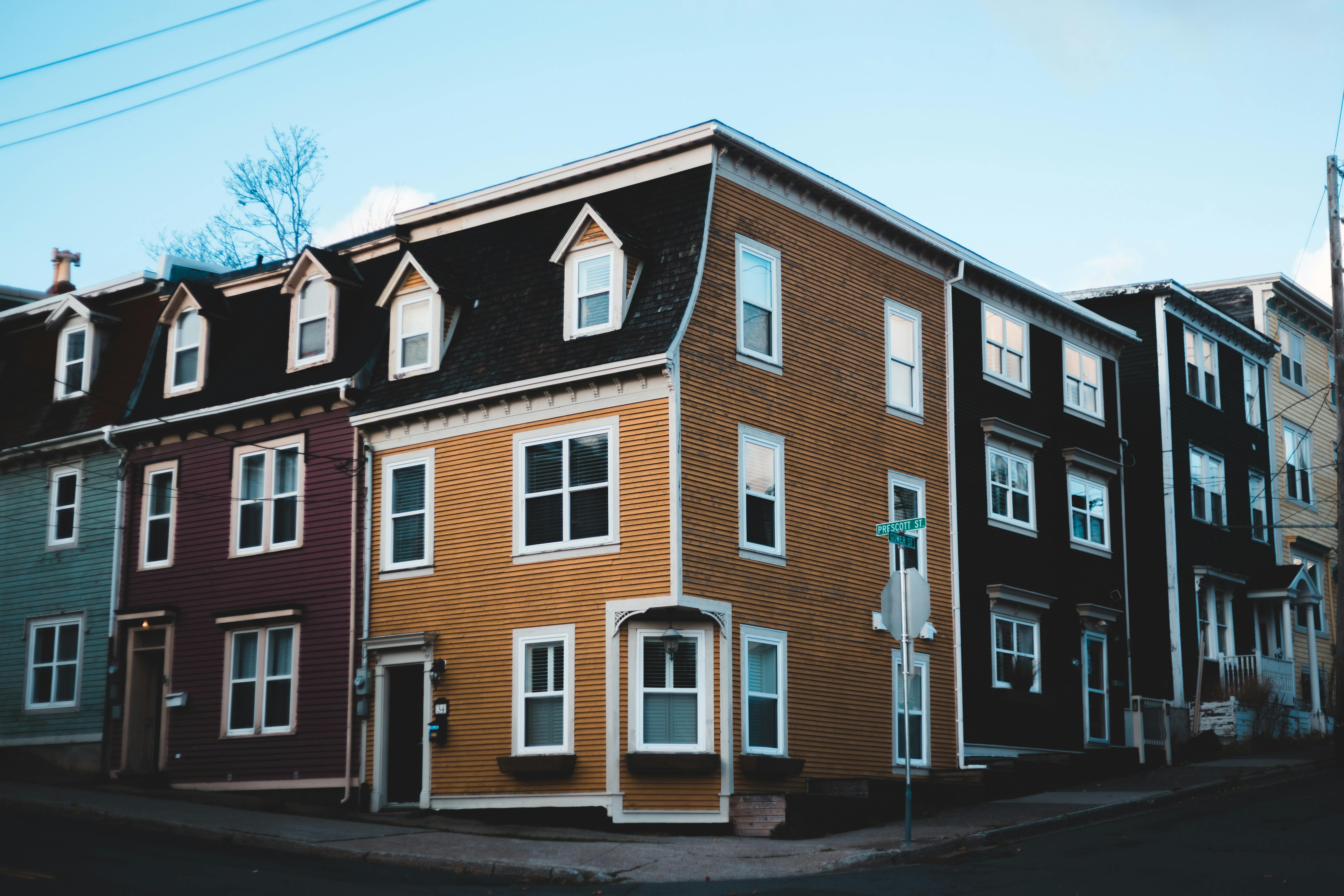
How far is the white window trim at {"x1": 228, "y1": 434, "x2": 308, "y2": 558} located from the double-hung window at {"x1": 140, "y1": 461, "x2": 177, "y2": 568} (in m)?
1.63

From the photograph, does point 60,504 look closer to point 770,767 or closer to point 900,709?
point 770,767

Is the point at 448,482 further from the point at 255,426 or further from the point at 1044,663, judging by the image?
the point at 1044,663

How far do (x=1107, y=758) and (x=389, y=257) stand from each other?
54.3ft

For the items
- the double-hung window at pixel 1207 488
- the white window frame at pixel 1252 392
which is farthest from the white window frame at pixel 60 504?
the white window frame at pixel 1252 392

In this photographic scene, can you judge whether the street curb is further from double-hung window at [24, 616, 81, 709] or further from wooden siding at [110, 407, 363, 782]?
double-hung window at [24, 616, 81, 709]

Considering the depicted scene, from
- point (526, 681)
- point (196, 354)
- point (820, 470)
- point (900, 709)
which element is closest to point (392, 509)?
point (526, 681)

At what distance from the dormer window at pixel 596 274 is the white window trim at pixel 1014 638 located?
1016cm

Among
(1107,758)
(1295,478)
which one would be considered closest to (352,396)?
(1107,758)

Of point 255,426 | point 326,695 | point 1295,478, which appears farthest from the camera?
point 1295,478

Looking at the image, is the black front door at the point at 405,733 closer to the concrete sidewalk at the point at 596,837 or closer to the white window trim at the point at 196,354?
the concrete sidewalk at the point at 596,837

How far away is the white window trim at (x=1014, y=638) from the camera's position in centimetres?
2702

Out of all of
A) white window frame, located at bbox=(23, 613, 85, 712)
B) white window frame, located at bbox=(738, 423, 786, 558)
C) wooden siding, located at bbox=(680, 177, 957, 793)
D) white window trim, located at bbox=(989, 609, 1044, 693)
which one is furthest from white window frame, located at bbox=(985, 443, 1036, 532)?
white window frame, located at bbox=(23, 613, 85, 712)

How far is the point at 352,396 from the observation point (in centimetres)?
2428

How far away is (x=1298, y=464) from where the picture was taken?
135 feet
